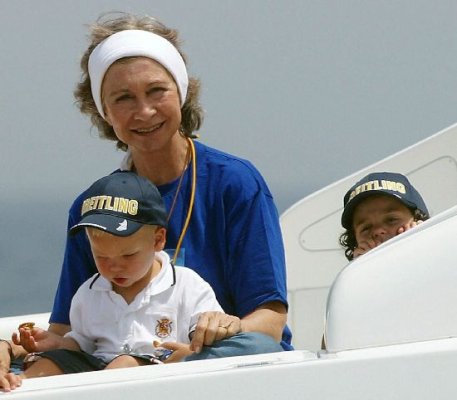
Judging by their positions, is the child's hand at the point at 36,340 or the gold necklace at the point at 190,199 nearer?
the child's hand at the point at 36,340

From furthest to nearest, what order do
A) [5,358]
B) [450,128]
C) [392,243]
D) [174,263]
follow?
[450,128] < [174,263] < [5,358] < [392,243]

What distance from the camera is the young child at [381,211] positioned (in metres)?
2.97

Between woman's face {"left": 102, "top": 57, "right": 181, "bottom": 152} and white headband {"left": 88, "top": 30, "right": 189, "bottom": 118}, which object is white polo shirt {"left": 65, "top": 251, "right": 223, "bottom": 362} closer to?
woman's face {"left": 102, "top": 57, "right": 181, "bottom": 152}

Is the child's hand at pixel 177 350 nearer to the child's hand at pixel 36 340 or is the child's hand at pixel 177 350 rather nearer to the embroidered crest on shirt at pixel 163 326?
the embroidered crest on shirt at pixel 163 326

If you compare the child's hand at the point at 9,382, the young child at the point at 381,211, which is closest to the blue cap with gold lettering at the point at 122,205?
the child's hand at the point at 9,382

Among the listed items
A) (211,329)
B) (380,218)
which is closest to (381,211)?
(380,218)

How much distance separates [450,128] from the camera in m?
3.63

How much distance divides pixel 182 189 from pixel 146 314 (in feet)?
1.21

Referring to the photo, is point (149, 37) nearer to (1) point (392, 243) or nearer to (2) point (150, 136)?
(2) point (150, 136)

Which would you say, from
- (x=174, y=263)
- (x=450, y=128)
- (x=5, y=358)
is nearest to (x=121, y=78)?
(x=174, y=263)

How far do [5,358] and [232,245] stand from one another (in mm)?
524

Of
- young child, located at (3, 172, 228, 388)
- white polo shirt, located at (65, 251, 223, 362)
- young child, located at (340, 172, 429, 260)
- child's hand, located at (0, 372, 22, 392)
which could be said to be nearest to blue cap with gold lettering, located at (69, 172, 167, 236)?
young child, located at (3, 172, 228, 388)

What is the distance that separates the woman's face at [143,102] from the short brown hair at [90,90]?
147mm

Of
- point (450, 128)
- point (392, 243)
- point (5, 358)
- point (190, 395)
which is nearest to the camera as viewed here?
point (190, 395)
